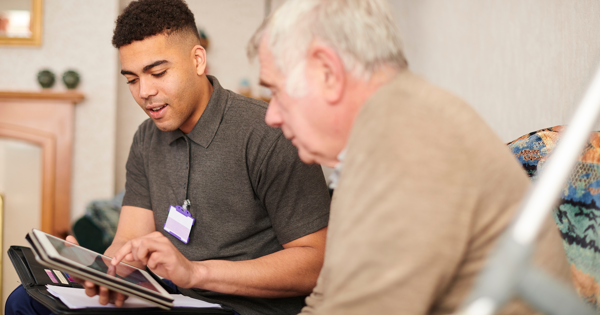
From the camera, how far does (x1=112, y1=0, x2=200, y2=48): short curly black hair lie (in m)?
1.30

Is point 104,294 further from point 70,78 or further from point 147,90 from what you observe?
point 70,78

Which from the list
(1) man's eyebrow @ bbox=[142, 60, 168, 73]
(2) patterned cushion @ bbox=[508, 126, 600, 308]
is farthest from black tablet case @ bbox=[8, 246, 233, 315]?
(2) patterned cushion @ bbox=[508, 126, 600, 308]

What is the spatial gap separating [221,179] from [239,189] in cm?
6

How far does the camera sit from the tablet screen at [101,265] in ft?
3.27

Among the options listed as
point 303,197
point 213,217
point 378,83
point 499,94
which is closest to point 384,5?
point 378,83

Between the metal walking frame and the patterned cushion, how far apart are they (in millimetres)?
545

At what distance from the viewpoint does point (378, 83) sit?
67 cm

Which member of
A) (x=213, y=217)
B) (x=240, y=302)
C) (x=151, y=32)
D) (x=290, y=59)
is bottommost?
(x=240, y=302)

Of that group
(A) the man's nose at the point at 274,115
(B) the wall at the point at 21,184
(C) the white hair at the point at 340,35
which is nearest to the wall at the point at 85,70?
(B) the wall at the point at 21,184

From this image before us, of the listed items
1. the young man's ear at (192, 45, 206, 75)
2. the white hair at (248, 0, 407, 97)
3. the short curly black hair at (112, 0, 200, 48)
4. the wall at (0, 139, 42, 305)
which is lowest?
the wall at (0, 139, 42, 305)

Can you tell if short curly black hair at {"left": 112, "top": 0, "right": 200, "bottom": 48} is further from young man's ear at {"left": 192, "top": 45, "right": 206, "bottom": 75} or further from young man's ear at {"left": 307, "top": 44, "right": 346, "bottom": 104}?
young man's ear at {"left": 307, "top": 44, "right": 346, "bottom": 104}

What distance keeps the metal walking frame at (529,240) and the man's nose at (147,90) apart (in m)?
1.11

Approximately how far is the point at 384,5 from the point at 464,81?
1.81m

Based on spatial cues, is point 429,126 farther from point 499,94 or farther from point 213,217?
point 499,94
